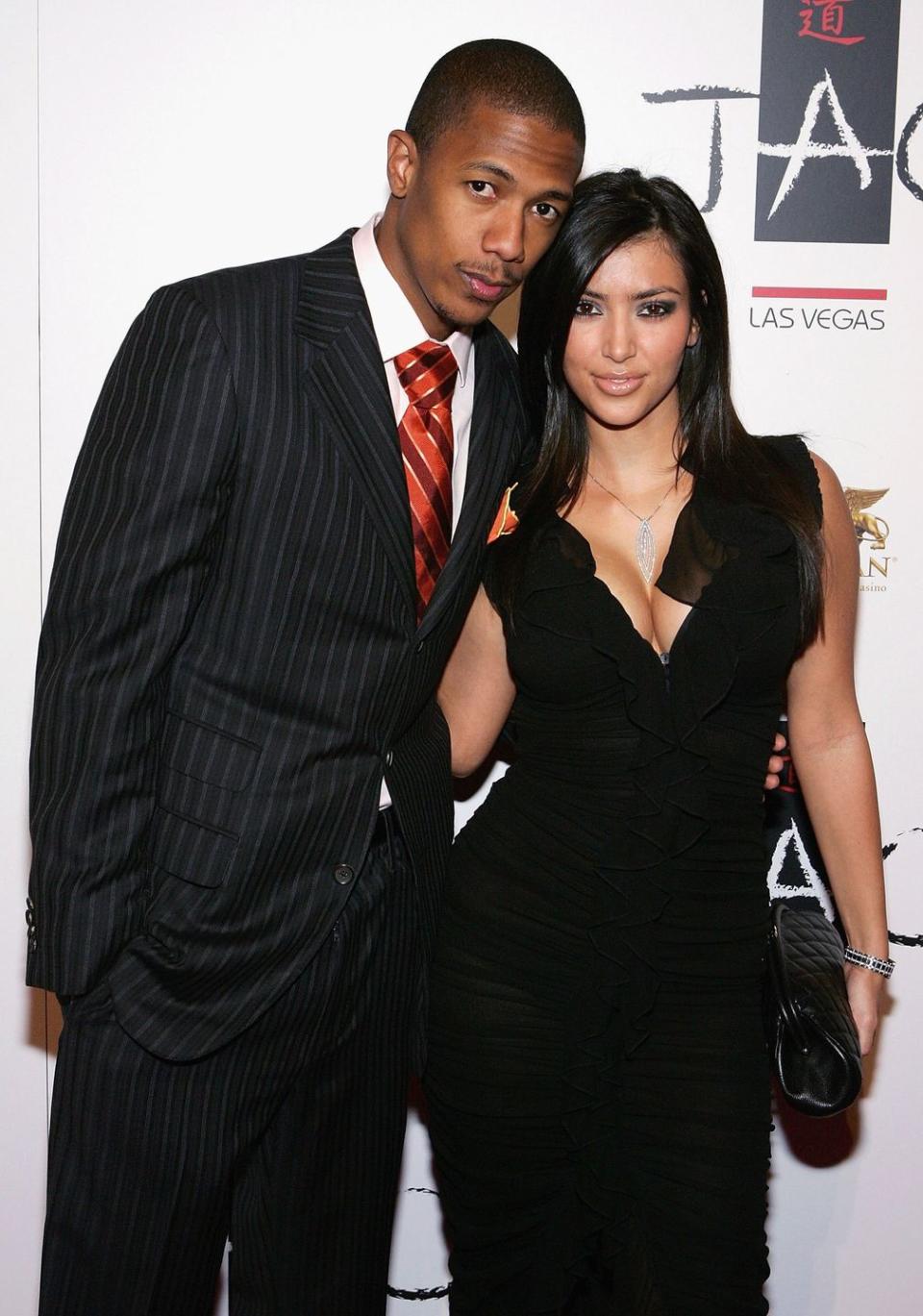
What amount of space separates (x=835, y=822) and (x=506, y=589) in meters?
0.64

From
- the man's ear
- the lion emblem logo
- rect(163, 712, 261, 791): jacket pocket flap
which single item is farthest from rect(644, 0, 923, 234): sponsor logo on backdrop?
rect(163, 712, 261, 791): jacket pocket flap

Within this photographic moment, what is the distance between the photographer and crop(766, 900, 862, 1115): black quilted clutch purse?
6.18ft

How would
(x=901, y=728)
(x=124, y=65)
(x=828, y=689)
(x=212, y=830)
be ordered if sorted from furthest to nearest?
(x=901, y=728) → (x=124, y=65) → (x=828, y=689) → (x=212, y=830)

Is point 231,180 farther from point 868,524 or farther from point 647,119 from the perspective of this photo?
point 868,524

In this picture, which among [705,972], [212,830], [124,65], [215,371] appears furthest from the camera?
[124,65]

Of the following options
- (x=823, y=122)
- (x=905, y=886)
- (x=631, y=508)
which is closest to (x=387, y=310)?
(x=631, y=508)

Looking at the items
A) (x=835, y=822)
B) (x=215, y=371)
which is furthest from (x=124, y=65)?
(x=835, y=822)

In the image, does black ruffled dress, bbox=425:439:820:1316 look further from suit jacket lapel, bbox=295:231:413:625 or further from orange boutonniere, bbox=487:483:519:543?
suit jacket lapel, bbox=295:231:413:625

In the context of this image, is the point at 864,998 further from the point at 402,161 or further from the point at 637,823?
the point at 402,161

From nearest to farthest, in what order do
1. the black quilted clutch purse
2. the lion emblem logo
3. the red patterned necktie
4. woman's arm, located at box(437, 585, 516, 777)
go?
the red patterned necktie → the black quilted clutch purse → woman's arm, located at box(437, 585, 516, 777) → the lion emblem logo

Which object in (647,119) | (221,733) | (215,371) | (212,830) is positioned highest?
(647,119)

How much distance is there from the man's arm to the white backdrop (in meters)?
0.83

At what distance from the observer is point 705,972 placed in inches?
76.4

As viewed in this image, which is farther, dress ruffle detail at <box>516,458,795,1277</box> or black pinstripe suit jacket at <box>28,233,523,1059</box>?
dress ruffle detail at <box>516,458,795,1277</box>
